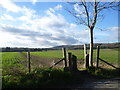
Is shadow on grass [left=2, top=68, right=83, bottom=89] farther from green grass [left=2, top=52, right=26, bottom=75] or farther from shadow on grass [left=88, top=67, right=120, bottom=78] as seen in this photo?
shadow on grass [left=88, top=67, right=120, bottom=78]

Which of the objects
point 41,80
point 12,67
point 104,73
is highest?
point 12,67

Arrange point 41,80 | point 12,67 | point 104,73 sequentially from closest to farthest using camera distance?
point 41,80
point 104,73
point 12,67

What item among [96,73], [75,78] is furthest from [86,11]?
[75,78]

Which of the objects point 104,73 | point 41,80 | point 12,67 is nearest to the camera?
point 41,80

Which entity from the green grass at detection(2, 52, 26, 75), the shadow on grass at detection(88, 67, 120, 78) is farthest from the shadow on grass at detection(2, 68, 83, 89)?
the shadow on grass at detection(88, 67, 120, 78)

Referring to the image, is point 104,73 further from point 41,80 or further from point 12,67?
point 12,67

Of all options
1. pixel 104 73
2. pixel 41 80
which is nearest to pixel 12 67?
pixel 41 80

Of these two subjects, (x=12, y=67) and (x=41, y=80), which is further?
(x=12, y=67)

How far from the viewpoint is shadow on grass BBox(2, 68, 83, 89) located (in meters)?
6.47

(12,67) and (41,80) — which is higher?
(12,67)

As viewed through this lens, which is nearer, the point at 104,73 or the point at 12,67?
the point at 104,73

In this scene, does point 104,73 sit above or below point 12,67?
below

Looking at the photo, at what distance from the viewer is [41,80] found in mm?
6953

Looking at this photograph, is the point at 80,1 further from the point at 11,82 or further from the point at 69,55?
the point at 11,82
